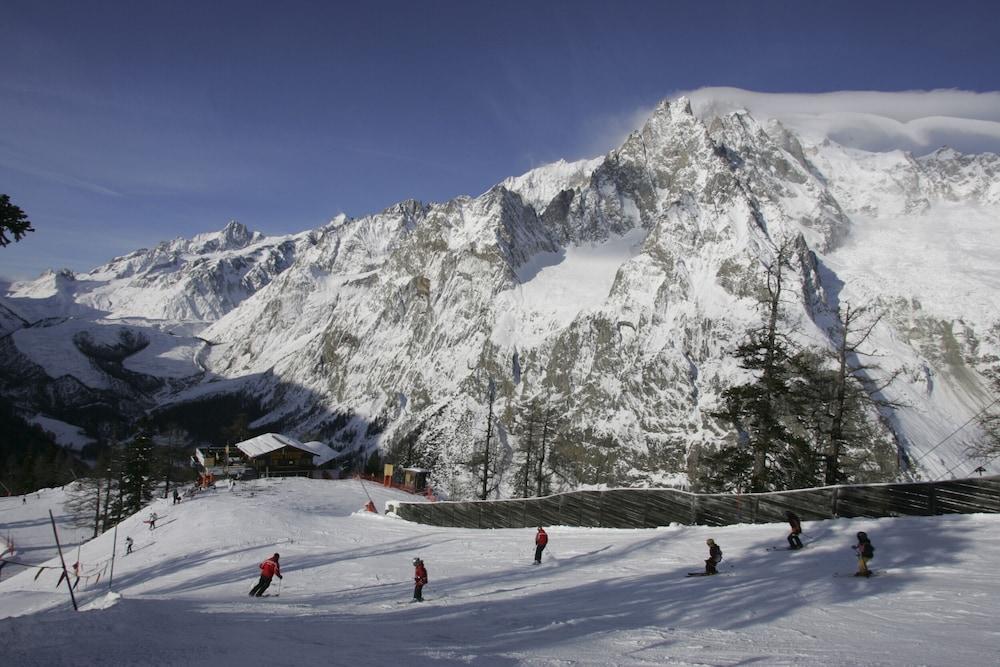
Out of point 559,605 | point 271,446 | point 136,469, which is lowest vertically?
point 559,605

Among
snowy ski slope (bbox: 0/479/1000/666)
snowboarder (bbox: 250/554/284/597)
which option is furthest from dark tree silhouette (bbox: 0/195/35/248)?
snowboarder (bbox: 250/554/284/597)

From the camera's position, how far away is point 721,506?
78.4 feet

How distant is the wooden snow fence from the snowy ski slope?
86 cm

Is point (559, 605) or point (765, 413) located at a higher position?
point (765, 413)

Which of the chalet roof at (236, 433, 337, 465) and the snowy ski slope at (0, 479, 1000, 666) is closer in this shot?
the snowy ski slope at (0, 479, 1000, 666)

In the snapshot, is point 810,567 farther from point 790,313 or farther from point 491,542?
point 790,313

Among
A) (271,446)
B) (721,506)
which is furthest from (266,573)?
(271,446)

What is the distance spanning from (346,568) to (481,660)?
1556cm

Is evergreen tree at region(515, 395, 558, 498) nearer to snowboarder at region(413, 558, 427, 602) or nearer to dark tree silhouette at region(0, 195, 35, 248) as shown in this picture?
snowboarder at region(413, 558, 427, 602)

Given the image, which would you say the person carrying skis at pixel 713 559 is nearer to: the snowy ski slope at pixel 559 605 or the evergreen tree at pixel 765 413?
the snowy ski slope at pixel 559 605

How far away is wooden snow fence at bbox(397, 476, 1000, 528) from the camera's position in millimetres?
19641

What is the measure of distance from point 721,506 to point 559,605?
1144cm

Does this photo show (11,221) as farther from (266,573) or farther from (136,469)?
(136,469)

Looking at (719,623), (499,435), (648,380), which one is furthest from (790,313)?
(719,623)
